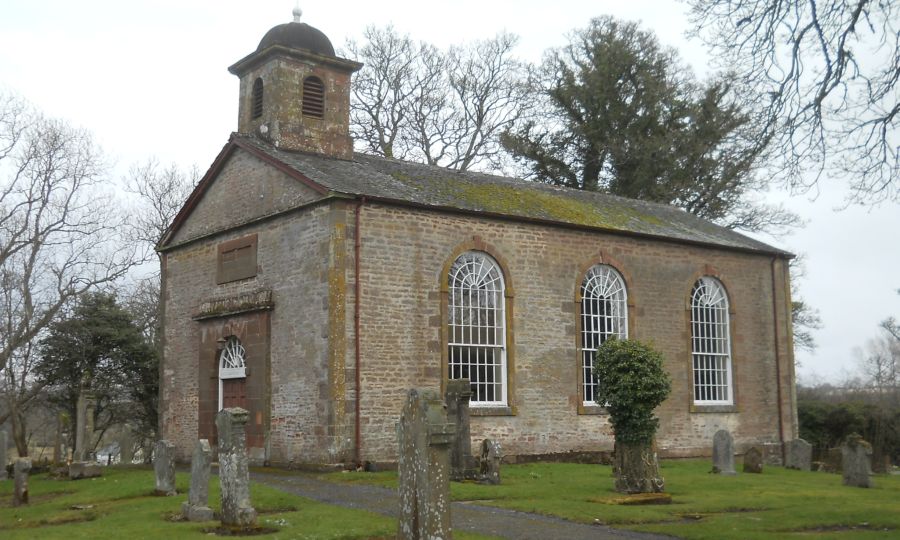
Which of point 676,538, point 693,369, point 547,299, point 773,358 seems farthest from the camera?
point 773,358

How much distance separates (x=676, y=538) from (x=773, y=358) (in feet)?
61.4

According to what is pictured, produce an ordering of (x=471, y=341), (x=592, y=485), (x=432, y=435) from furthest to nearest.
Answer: (x=471, y=341) < (x=592, y=485) < (x=432, y=435)

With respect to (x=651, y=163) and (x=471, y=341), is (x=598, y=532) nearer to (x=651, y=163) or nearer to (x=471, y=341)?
(x=471, y=341)

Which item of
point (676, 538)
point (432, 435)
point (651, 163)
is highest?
point (651, 163)

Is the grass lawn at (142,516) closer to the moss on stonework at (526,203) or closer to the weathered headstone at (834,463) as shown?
the moss on stonework at (526,203)

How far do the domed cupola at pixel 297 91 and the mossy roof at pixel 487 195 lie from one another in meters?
0.55

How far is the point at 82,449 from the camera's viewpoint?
2534 cm

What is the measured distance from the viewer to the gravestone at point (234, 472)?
13.0 meters

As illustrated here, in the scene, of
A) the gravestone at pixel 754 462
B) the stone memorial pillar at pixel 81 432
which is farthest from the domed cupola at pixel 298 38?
the gravestone at pixel 754 462

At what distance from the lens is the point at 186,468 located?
23656mm

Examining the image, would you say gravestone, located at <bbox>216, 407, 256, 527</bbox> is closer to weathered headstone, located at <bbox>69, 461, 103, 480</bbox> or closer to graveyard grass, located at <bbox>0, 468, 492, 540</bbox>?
graveyard grass, located at <bbox>0, 468, 492, 540</bbox>

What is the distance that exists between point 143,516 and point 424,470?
664cm

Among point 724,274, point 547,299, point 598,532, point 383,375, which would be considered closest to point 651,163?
point 724,274

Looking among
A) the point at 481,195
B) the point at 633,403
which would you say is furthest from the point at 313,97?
the point at 633,403
